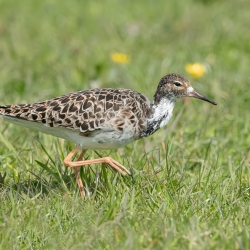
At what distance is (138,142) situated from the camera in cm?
718

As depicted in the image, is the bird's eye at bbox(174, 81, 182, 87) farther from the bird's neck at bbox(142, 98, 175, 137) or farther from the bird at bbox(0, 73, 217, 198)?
the bird at bbox(0, 73, 217, 198)

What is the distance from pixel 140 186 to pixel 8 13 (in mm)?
7266

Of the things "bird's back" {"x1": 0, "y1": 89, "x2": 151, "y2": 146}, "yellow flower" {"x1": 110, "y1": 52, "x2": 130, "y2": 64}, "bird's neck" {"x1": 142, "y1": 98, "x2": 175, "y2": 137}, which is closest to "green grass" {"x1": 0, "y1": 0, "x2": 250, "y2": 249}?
"yellow flower" {"x1": 110, "y1": 52, "x2": 130, "y2": 64}

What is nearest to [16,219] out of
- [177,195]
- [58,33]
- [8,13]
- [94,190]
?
[94,190]

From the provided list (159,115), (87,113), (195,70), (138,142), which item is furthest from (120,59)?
(87,113)

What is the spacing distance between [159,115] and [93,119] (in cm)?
64

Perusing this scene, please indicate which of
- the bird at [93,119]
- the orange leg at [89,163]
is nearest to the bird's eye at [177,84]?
the bird at [93,119]

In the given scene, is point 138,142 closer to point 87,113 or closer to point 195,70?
point 87,113

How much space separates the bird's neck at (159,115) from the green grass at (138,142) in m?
0.23

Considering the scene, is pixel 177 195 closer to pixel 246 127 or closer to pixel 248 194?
pixel 248 194

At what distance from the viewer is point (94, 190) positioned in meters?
5.72

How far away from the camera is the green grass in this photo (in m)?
4.88

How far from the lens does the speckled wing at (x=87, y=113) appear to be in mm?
5934

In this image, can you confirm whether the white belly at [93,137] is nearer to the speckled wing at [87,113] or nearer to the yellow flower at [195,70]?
the speckled wing at [87,113]
